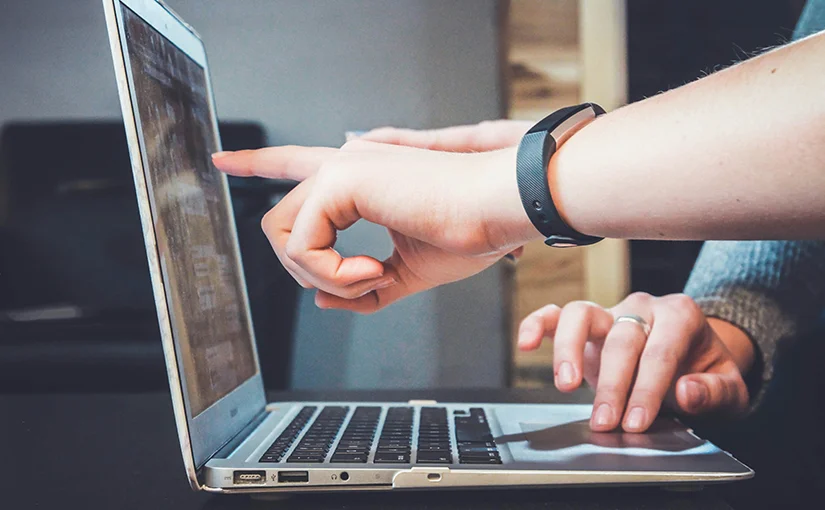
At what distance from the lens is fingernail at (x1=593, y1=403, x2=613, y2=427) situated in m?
0.68

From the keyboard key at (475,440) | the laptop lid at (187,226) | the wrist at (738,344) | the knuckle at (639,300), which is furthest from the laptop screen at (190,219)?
the wrist at (738,344)

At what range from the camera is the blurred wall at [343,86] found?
4.19ft

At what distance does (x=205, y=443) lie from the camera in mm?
575

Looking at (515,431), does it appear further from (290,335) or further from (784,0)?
(784,0)

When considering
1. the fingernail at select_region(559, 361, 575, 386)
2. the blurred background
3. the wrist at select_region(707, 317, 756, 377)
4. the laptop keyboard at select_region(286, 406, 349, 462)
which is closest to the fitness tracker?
the fingernail at select_region(559, 361, 575, 386)

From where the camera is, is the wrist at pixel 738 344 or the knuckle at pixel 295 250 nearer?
the knuckle at pixel 295 250

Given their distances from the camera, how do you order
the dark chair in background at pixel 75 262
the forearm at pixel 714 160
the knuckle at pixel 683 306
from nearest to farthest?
the forearm at pixel 714 160 < the knuckle at pixel 683 306 < the dark chair in background at pixel 75 262

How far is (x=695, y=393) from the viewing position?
0.73 m

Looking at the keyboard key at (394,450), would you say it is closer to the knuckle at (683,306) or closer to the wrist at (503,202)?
the wrist at (503,202)

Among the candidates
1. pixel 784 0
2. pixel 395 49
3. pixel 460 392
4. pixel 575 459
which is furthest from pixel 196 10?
pixel 784 0

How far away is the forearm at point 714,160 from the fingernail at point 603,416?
0.65ft

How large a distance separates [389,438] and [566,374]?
0.18 m

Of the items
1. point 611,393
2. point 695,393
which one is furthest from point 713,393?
point 611,393

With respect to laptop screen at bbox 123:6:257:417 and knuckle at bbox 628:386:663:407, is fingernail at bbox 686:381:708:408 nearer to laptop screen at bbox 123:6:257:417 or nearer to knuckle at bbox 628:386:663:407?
knuckle at bbox 628:386:663:407
